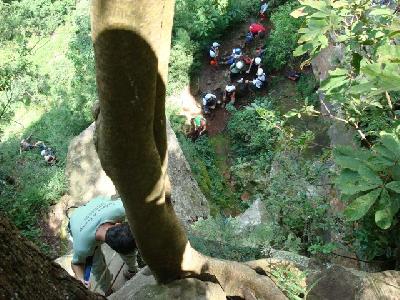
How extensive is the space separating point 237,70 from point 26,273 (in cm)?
1277

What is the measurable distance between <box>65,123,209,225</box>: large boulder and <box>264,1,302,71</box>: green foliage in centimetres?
544

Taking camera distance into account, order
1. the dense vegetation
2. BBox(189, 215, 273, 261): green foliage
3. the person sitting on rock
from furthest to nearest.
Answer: the person sitting on rock → BBox(189, 215, 273, 261): green foliage → the dense vegetation

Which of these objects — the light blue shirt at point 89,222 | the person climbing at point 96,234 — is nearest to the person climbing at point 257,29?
the person climbing at point 96,234

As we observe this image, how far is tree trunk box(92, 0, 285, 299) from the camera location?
138cm

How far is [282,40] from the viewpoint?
13484 millimetres

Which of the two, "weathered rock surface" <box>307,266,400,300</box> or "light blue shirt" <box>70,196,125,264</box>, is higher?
"light blue shirt" <box>70,196,125,264</box>

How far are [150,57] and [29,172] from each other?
31.6 feet

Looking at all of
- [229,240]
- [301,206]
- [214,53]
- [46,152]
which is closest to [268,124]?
[301,206]

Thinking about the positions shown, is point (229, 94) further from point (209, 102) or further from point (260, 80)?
point (260, 80)

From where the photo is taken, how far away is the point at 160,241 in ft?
8.74

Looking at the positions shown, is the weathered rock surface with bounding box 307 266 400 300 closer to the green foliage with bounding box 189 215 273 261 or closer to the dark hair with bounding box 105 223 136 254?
the green foliage with bounding box 189 215 273 261

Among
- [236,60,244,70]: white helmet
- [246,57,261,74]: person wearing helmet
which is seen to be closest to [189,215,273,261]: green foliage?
[236,60,244,70]: white helmet

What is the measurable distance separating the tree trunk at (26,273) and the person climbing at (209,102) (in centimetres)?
1184

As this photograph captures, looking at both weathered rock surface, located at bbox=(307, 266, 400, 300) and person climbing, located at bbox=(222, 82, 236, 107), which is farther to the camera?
person climbing, located at bbox=(222, 82, 236, 107)
